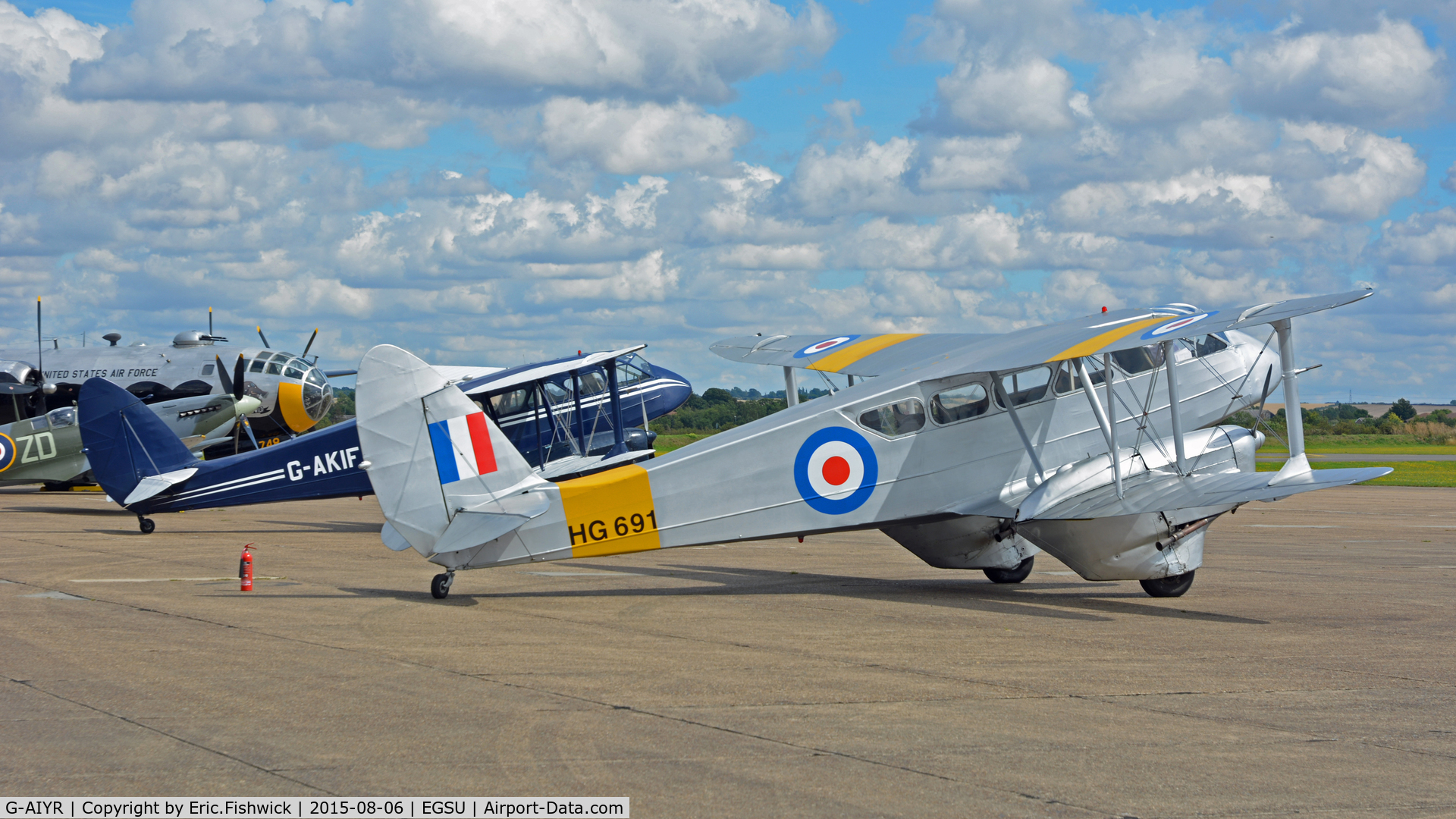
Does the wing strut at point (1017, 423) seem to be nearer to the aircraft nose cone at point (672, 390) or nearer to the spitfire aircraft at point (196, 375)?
the aircraft nose cone at point (672, 390)

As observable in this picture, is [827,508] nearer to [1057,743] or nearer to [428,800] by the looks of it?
[1057,743]

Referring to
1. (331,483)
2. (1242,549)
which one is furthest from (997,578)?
(331,483)

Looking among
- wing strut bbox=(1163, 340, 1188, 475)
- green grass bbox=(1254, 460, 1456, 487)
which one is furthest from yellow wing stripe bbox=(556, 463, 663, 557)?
green grass bbox=(1254, 460, 1456, 487)

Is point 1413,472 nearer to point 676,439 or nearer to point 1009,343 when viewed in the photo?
point 1009,343

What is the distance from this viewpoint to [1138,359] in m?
13.4

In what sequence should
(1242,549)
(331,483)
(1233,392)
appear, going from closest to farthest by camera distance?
(1233,392), (1242,549), (331,483)

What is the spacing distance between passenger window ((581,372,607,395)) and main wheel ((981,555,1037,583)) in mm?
9881

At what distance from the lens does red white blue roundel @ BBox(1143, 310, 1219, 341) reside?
11.4 m

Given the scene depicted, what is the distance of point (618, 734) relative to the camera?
22.2ft

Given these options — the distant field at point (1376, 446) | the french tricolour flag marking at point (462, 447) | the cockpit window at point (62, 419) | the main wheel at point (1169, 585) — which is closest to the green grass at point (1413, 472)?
the distant field at point (1376, 446)

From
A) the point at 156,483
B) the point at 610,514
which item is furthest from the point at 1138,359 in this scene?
the point at 156,483

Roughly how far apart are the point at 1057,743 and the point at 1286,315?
603 cm

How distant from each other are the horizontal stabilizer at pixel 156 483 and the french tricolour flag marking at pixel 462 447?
11771mm

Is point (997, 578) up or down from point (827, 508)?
down
